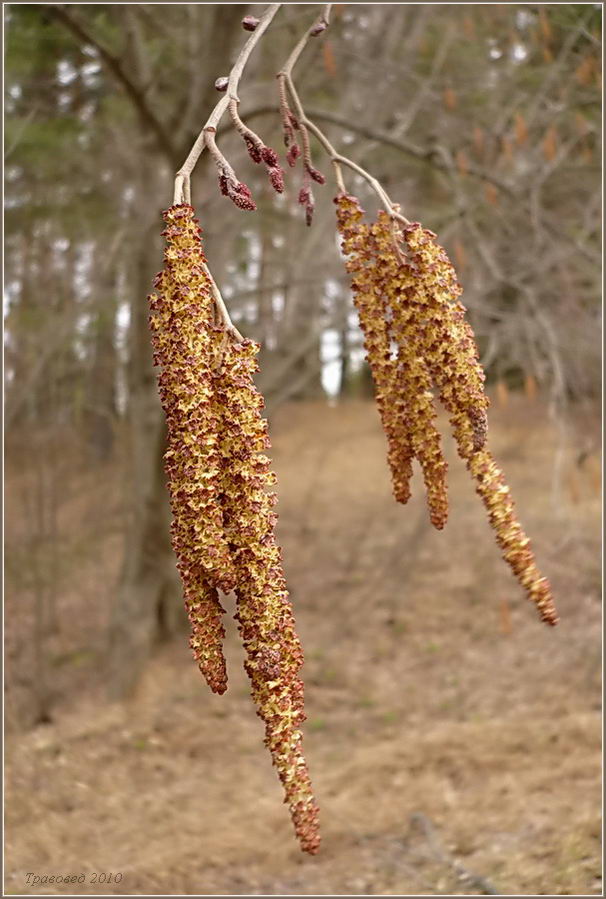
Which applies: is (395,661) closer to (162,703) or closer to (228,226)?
(162,703)

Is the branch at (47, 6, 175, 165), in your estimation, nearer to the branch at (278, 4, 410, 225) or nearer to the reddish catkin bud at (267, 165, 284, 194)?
the branch at (278, 4, 410, 225)

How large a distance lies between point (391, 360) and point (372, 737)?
7.03m

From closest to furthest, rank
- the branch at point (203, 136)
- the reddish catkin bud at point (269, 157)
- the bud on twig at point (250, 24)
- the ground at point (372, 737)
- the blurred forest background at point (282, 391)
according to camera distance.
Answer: the branch at point (203, 136)
the reddish catkin bud at point (269, 157)
the bud on twig at point (250, 24)
the ground at point (372, 737)
the blurred forest background at point (282, 391)

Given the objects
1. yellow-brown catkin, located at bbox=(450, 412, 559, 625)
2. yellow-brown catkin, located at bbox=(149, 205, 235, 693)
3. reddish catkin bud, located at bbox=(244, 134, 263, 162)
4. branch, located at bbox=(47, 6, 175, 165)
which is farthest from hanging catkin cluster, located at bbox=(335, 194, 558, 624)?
branch, located at bbox=(47, 6, 175, 165)

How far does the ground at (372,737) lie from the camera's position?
5.75 meters

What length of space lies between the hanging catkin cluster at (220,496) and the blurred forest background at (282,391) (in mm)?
4001

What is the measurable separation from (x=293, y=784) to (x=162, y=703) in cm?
779

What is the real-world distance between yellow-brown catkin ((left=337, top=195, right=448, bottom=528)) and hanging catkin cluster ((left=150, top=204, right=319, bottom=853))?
0.33 m

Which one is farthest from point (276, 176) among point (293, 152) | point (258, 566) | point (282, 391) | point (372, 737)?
point (282, 391)

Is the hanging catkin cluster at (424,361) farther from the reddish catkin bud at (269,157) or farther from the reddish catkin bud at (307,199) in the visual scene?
the reddish catkin bud at (269,157)

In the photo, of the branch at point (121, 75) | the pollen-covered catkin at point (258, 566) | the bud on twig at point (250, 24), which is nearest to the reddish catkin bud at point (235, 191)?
the pollen-covered catkin at point (258, 566)

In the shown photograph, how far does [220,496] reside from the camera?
4.13ft

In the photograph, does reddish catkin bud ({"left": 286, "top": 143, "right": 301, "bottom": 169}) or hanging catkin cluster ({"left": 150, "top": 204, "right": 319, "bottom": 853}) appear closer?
hanging catkin cluster ({"left": 150, "top": 204, "right": 319, "bottom": 853})

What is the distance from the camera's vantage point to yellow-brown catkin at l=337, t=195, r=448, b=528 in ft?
4.93
